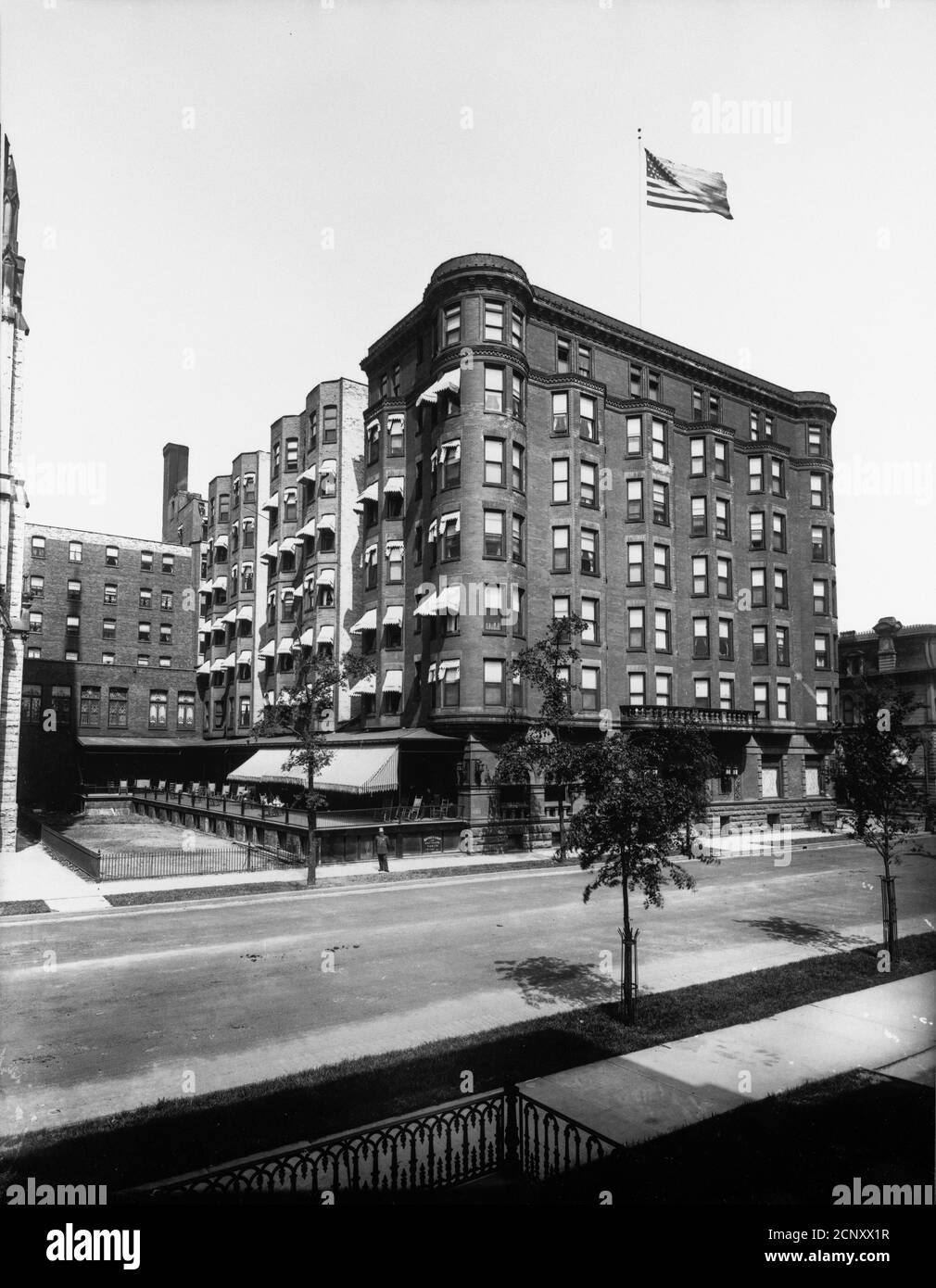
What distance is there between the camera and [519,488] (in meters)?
40.8

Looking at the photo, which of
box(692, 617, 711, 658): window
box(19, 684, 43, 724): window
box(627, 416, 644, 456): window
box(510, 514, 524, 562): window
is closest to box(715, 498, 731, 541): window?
box(692, 617, 711, 658): window

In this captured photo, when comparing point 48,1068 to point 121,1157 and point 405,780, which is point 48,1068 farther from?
point 405,780

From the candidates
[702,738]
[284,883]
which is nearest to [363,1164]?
[702,738]

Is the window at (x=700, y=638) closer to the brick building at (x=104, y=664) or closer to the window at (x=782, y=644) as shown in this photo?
the window at (x=782, y=644)

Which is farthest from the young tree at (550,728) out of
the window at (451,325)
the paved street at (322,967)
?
the window at (451,325)

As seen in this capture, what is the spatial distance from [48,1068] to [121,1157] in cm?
360

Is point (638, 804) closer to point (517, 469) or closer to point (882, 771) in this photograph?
point (882, 771)

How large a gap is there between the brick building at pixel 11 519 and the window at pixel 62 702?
92.1 ft

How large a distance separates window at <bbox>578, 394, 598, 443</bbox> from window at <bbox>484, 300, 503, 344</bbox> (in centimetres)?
569

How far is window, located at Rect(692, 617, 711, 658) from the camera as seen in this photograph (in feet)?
155

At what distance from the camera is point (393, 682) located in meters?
43.2

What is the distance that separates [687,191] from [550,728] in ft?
49.5

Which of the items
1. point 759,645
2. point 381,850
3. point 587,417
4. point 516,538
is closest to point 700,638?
point 759,645

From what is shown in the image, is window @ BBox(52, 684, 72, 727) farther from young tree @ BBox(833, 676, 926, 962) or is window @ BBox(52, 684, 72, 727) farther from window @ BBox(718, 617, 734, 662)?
young tree @ BBox(833, 676, 926, 962)
